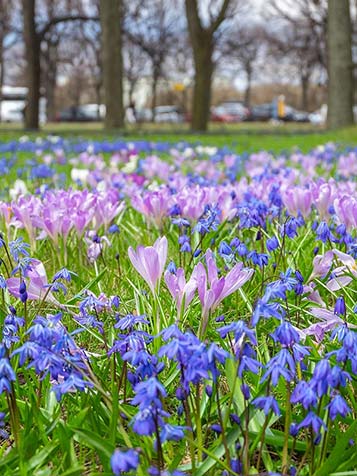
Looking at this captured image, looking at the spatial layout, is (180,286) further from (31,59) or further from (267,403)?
(31,59)

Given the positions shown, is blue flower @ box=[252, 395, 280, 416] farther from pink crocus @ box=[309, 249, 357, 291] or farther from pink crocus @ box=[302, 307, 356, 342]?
pink crocus @ box=[309, 249, 357, 291]

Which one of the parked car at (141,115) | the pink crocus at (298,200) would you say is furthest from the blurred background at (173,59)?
the pink crocus at (298,200)

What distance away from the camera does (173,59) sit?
1884 inches

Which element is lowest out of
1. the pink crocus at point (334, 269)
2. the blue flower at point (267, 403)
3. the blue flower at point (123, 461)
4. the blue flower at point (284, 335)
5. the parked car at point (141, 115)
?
the blue flower at point (267, 403)

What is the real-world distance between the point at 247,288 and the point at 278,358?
3.49 ft

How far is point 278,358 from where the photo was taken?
3.99ft

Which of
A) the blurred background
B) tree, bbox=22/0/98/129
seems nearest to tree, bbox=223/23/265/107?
the blurred background

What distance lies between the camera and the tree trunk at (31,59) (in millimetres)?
21766

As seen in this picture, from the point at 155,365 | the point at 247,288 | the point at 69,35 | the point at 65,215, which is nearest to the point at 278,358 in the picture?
the point at 155,365

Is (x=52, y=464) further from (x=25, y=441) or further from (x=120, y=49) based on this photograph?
(x=120, y=49)

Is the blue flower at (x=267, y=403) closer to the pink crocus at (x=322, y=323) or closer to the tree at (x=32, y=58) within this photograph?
the pink crocus at (x=322, y=323)

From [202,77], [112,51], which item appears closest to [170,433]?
[112,51]

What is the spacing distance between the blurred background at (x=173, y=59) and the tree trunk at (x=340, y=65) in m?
0.03

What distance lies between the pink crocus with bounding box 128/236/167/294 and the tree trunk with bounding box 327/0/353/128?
17.2 meters
